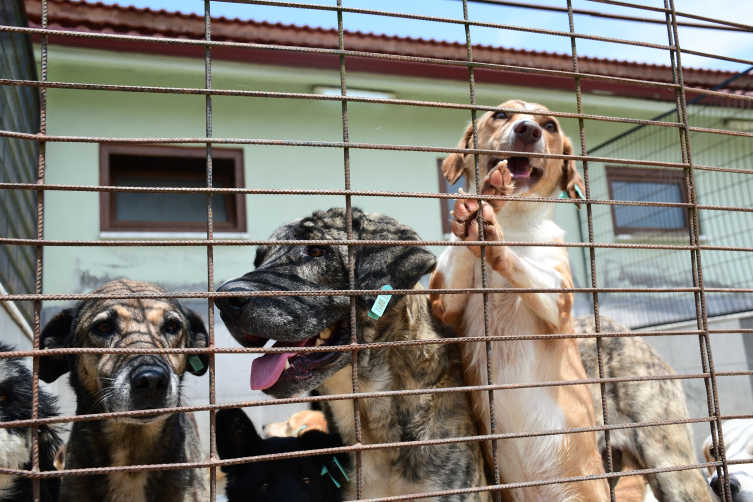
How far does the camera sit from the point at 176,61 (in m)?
6.57

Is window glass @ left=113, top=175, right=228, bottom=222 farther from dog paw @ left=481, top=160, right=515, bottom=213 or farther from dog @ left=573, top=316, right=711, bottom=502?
dog paw @ left=481, top=160, right=515, bottom=213

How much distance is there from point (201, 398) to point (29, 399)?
3891mm

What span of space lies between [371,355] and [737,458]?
2.53m

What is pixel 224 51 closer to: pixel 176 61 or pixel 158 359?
pixel 176 61

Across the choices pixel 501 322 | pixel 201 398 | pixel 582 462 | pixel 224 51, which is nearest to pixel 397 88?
pixel 224 51

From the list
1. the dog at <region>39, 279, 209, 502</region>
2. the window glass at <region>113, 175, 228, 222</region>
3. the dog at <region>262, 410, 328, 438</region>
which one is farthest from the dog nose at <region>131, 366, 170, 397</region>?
the window glass at <region>113, 175, 228, 222</region>

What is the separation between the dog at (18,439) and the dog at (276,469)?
0.72 metres

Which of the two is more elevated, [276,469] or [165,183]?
[165,183]

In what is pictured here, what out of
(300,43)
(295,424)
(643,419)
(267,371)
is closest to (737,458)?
(643,419)

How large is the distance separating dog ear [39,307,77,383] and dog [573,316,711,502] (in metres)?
2.77

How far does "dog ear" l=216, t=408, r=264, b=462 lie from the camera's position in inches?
107

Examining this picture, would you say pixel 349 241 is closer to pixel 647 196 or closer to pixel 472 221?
pixel 472 221

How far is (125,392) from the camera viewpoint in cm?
230

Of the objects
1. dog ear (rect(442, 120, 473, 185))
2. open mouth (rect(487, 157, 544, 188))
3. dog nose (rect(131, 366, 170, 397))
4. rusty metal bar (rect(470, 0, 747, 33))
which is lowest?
dog nose (rect(131, 366, 170, 397))
